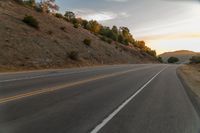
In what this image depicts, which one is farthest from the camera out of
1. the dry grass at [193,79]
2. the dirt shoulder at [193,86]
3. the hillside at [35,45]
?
the hillside at [35,45]

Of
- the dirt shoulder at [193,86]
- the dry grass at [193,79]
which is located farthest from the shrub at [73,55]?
the dirt shoulder at [193,86]

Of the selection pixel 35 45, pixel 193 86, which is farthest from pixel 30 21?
pixel 193 86

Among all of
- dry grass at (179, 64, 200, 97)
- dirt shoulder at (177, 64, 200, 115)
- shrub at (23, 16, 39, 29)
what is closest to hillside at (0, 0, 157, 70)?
shrub at (23, 16, 39, 29)

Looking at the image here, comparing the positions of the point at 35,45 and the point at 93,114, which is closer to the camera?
the point at 93,114

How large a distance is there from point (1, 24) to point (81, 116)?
3724 cm

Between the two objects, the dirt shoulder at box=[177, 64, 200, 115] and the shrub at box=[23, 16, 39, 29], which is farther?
the shrub at box=[23, 16, 39, 29]

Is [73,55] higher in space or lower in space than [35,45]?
lower

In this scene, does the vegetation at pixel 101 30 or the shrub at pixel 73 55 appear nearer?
the shrub at pixel 73 55

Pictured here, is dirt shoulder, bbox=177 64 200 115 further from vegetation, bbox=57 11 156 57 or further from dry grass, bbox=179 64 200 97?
vegetation, bbox=57 11 156 57

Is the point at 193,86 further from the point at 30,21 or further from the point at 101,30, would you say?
the point at 101,30

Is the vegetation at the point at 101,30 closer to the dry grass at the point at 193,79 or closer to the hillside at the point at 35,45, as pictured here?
the hillside at the point at 35,45

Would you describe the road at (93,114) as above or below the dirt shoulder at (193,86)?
above

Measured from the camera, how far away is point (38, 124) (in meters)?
8.30

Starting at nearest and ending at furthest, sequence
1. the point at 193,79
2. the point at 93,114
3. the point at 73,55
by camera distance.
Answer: the point at 93,114 → the point at 193,79 → the point at 73,55
